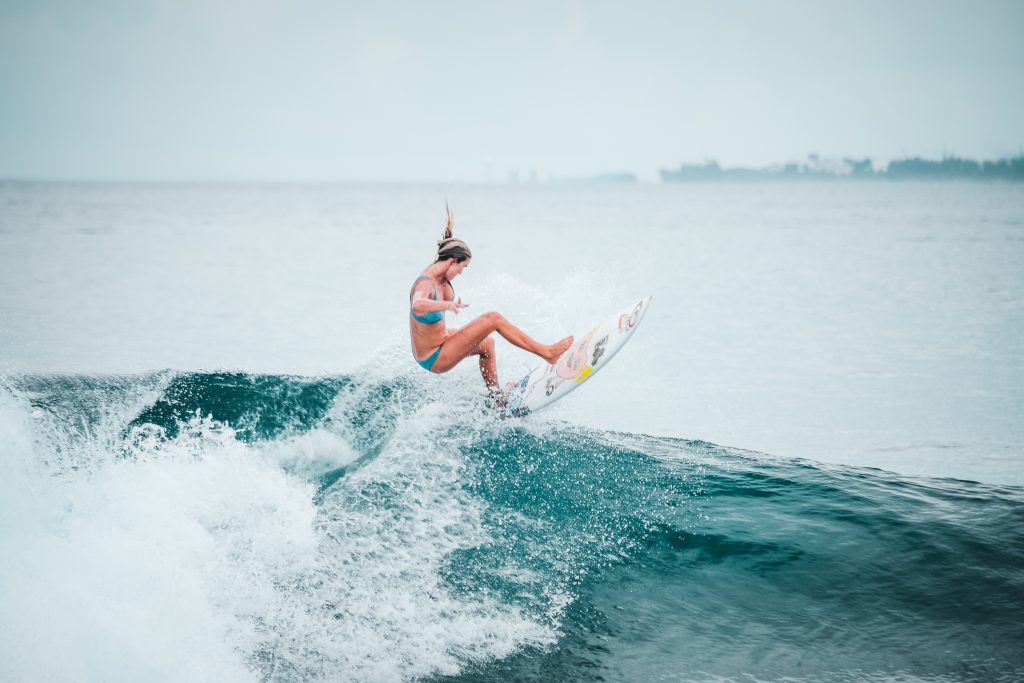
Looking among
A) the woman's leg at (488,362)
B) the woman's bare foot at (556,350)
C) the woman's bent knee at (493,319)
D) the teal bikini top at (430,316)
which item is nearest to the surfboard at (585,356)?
the woman's bare foot at (556,350)

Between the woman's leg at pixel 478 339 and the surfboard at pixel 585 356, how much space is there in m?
0.25

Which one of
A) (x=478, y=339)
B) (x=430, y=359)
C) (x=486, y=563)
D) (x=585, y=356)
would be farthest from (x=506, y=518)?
(x=585, y=356)

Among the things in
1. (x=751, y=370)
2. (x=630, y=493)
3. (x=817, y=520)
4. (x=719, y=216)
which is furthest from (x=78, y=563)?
(x=719, y=216)

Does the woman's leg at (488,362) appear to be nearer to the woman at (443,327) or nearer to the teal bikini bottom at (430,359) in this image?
the woman at (443,327)

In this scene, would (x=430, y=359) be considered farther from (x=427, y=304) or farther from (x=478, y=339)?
(x=427, y=304)

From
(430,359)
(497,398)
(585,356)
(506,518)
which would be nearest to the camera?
(506,518)

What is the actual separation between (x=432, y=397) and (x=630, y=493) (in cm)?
296

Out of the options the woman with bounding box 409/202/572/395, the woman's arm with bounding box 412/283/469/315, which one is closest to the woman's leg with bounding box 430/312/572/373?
the woman with bounding box 409/202/572/395

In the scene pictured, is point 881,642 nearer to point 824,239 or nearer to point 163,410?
point 163,410

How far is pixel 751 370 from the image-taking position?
14.1m

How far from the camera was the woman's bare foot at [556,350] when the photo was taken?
311 inches

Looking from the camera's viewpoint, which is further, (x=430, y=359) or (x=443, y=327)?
(x=430, y=359)

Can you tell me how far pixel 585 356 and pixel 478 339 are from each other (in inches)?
47.6

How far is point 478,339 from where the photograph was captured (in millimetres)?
7645
